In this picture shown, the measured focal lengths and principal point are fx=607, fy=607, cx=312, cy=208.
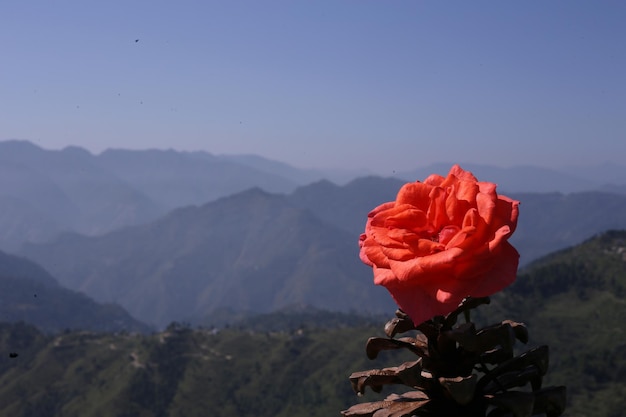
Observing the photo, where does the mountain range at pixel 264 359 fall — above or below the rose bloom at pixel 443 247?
below

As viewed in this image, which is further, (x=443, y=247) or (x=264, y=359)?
(x=264, y=359)

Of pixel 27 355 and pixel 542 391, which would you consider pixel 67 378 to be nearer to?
pixel 27 355

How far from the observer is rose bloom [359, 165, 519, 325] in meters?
2.70

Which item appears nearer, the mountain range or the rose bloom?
the rose bloom

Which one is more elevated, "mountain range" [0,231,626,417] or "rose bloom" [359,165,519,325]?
"rose bloom" [359,165,519,325]

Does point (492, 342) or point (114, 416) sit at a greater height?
point (492, 342)

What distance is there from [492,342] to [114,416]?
145722mm

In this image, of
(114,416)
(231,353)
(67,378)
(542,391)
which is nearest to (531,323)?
(231,353)

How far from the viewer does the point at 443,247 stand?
111 inches

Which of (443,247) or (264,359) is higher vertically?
(443,247)

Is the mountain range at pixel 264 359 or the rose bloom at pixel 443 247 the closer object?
the rose bloom at pixel 443 247

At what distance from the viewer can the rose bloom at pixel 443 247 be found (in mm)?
2695

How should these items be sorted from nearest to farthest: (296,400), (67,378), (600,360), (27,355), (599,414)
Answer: (599,414) → (600,360) → (296,400) → (67,378) → (27,355)

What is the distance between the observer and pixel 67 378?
156625mm
